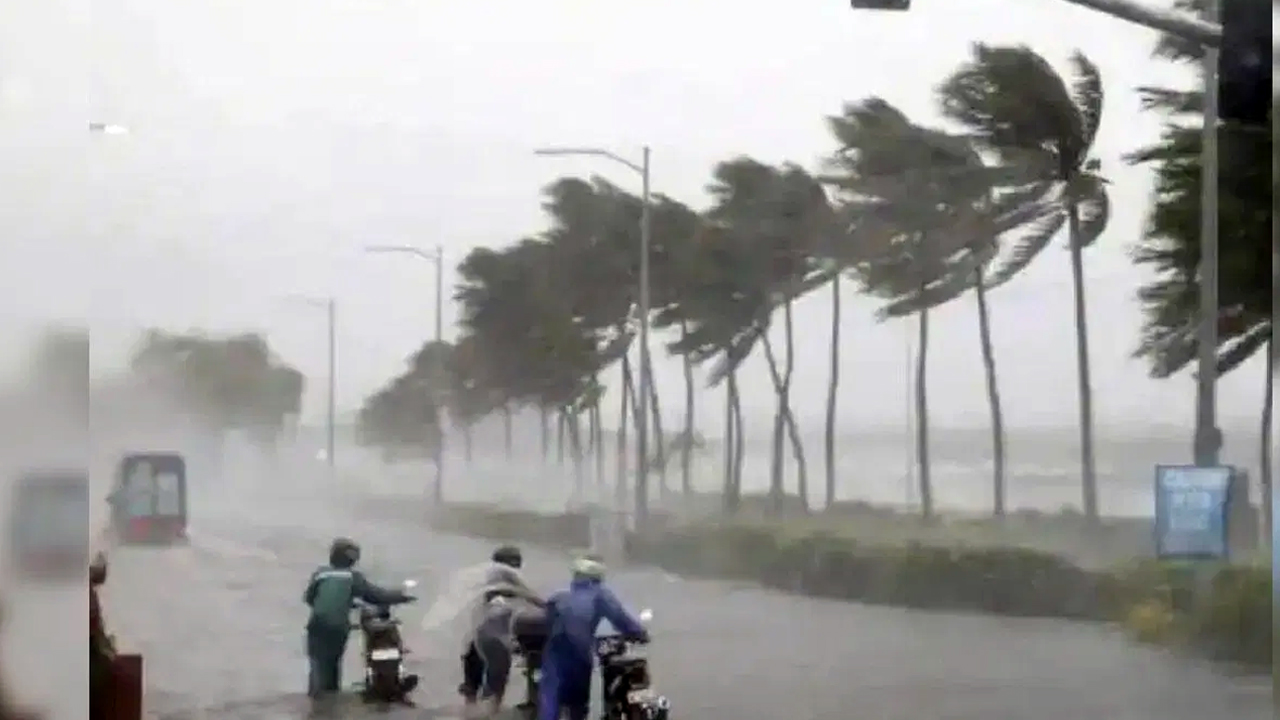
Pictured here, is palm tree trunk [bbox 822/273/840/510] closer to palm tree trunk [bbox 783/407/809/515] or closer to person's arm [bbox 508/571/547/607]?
palm tree trunk [bbox 783/407/809/515]

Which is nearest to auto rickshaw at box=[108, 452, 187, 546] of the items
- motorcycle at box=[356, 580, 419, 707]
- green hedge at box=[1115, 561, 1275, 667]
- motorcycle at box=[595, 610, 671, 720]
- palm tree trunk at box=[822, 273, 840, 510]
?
motorcycle at box=[356, 580, 419, 707]

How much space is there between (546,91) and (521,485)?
2.56 feet

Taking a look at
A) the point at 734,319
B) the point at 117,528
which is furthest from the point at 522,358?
the point at 117,528

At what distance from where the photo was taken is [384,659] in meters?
2.68

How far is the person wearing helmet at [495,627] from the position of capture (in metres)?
2.74

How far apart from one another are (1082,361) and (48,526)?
2.00 m

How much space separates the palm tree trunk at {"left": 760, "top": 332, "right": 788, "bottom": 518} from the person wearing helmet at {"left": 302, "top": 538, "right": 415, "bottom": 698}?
29.8 inches

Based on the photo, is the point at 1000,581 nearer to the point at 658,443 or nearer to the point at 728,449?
the point at 728,449

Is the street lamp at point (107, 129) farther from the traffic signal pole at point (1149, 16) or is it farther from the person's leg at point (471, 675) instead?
the traffic signal pole at point (1149, 16)

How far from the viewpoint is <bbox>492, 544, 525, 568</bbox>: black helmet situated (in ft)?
9.09

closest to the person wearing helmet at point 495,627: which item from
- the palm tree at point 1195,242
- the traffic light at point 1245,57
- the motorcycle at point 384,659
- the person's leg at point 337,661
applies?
the motorcycle at point 384,659

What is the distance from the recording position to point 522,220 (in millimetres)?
2832

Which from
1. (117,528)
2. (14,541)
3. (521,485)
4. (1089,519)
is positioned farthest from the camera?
(1089,519)

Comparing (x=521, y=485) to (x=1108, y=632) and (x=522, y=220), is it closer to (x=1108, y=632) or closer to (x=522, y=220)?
(x=522, y=220)
